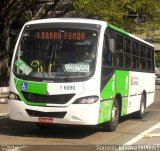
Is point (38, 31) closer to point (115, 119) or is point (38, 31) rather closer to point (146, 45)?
point (115, 119)

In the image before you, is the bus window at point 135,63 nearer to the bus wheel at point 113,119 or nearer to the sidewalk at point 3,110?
the bus wheel at point 113,119

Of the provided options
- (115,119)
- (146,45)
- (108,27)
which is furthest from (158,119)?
(108,27)

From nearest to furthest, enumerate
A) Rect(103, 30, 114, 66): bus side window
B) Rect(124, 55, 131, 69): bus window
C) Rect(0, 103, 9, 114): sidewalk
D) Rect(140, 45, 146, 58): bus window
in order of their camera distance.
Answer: Rect(103, 30, 114, 66): bus side window
Rect(124, 55, 131, 69): bus window
Rect(140, 45, 146, 58): bus window
Rect(0, 103, 9, 114): sidewalk

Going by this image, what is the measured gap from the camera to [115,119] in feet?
45.5

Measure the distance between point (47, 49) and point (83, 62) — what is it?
94 cm

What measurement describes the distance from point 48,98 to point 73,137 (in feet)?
4.10

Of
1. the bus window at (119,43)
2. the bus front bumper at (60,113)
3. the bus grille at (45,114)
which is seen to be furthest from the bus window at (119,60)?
the bus grille at (45,114)

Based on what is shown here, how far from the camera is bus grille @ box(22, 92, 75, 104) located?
11.9m

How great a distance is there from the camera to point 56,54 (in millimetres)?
12352

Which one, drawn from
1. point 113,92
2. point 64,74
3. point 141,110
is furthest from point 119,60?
point 141,110

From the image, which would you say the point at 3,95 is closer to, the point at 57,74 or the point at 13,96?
the point at 13,96

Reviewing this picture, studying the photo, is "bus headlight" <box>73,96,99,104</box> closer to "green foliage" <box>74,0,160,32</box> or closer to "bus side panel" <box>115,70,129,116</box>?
"bus side panel" <box>115,70,129,116</box>

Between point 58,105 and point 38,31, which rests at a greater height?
point 38,31

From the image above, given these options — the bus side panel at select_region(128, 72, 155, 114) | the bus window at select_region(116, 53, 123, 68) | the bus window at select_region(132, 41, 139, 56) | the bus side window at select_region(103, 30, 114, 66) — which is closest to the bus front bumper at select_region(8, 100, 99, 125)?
the bus side window at select_region(103, 30, 114, 66)
